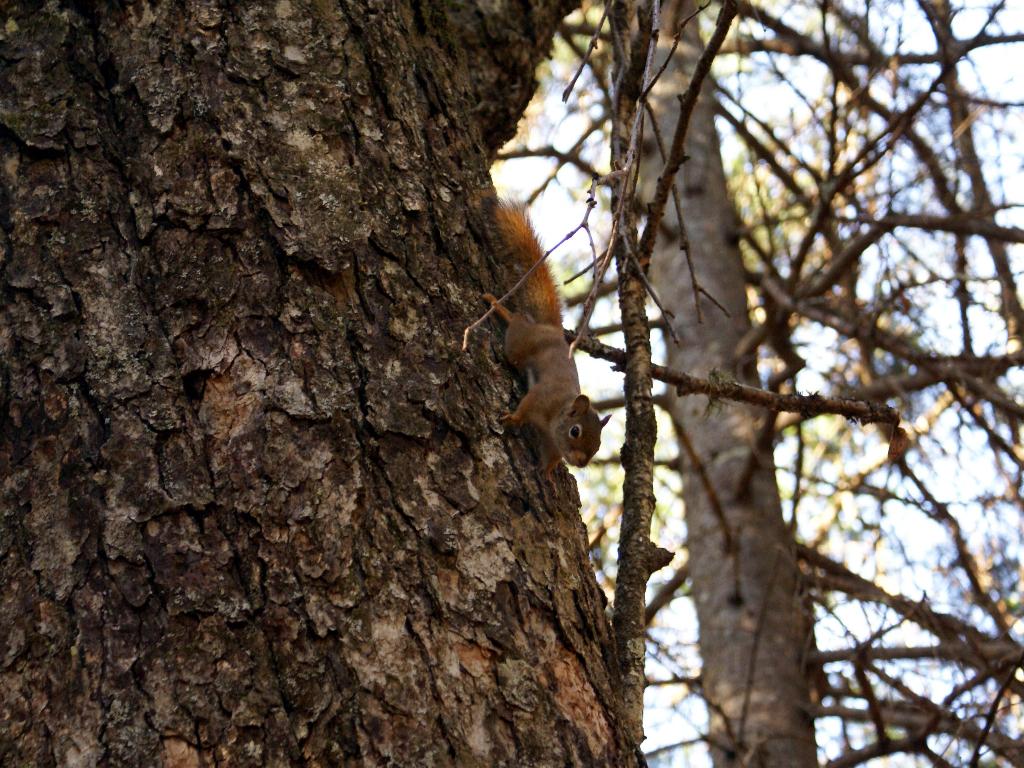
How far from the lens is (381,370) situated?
4.74ft

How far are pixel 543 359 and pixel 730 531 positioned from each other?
1.63 m

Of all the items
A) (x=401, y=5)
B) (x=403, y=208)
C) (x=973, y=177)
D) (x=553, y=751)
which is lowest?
(x=553, y=751)

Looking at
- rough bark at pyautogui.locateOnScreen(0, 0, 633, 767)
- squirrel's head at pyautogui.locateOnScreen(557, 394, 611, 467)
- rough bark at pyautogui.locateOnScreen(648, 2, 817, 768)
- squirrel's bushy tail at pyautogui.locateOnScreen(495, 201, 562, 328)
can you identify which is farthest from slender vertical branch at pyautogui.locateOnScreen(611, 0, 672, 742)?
rough bark at pyautogui.locateOnScreen(648, 2, 817, 768)

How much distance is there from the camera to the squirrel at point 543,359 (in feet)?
6.00

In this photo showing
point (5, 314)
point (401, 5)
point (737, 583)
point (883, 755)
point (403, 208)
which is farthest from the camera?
point (737, 583)

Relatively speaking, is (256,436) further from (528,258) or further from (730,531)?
(730,531)

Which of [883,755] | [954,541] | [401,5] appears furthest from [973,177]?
[401,5]

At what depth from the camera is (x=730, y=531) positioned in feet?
12.9

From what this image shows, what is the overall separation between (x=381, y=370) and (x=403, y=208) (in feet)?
1.00

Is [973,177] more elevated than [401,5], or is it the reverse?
[973,177]

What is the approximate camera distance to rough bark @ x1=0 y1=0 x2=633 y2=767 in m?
1.18

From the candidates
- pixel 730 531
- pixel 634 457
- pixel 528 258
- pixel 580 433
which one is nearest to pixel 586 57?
pixel 634 457

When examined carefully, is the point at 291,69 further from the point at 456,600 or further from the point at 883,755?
the point at 883,755

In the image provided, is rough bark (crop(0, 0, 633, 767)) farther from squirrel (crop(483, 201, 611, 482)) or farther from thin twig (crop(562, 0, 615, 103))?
thin twig (crop(562, 0, 615, 103))
